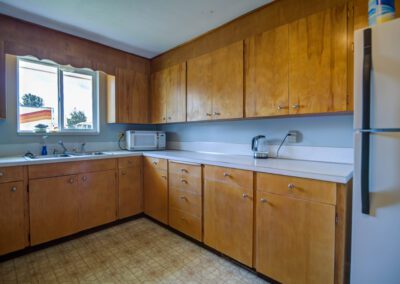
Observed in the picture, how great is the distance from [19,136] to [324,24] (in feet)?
10.8

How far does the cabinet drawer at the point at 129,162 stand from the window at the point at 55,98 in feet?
2.45

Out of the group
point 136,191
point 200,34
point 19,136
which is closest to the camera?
point 19,136

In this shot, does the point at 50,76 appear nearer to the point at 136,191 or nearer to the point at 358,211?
the point at 136,191

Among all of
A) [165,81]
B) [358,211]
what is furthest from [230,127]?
[358,211]

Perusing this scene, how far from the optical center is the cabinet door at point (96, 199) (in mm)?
2463

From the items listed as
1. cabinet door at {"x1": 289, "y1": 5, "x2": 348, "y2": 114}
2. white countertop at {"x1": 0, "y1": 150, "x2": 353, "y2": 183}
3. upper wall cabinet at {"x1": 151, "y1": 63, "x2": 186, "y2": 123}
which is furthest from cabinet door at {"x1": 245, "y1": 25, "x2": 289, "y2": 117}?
upper wall cabinet at {"x1": 151, "y1": 63, "x2": 186, "y2": 123}

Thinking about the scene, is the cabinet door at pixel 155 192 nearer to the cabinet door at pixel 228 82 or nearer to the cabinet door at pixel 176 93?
the cabinet door at pixel 176 93

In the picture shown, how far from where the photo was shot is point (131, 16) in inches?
89.4

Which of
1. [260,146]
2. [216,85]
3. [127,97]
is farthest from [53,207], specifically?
[260,146]

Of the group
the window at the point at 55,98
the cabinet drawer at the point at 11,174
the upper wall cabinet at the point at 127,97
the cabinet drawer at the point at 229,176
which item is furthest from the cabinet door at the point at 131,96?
the cabinet drawer at the point at 229,176

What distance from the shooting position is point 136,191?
295cm

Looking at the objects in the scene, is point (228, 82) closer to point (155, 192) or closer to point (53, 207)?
point (155, 192)

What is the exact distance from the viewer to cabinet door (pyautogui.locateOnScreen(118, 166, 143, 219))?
9.20ft

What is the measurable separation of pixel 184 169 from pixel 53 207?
4.71 feet
